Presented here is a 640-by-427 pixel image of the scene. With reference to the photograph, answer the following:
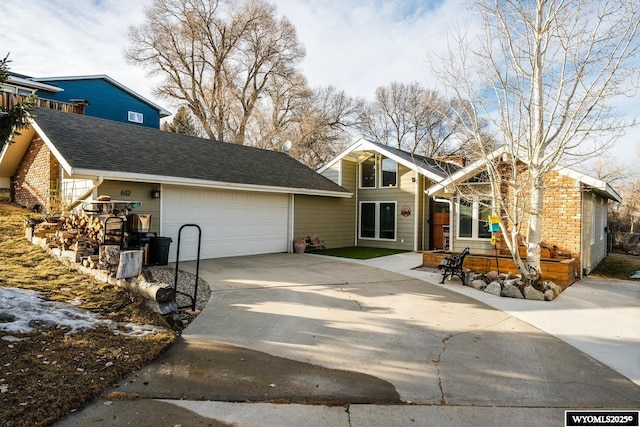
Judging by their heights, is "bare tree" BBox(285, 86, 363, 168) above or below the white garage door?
above

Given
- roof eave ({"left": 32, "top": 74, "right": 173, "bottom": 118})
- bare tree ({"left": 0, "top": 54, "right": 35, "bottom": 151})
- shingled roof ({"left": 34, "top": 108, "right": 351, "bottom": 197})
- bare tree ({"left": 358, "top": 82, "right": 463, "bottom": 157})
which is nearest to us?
bare tree ({"left": 0, "top": 54, "right": 35, "bottom": 151})

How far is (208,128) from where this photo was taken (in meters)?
25.9

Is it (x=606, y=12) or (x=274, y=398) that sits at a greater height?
(x=606, y=12)

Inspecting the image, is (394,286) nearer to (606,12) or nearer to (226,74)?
(606,12)

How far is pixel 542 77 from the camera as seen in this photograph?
25.7ft

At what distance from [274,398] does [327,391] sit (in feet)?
1.60

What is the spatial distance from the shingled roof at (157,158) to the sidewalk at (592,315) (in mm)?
6223

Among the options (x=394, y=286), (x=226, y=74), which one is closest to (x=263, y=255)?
(x=394, y=286)

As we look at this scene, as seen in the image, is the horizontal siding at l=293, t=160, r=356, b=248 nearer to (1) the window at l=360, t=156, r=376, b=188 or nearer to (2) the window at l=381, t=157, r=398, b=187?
(1) the window at l=360, t=156, r=376, b=188

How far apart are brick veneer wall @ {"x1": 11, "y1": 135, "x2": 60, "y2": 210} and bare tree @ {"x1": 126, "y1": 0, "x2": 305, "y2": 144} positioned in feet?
47.4

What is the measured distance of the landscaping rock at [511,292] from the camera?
755 centimetres

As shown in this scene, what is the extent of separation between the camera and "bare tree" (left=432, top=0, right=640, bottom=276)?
23.7ft

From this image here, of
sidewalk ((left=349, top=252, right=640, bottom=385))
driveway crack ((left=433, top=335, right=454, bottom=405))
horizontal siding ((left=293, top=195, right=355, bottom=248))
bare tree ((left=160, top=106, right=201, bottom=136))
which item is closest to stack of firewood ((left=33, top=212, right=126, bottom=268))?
driveway crack ((left=433, top=335, right=454, bottom=405))

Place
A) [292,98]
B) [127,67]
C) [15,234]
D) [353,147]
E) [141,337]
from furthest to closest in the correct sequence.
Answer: [292,98]
[127,67]
[353,147]
[15,234]
[141,337]
